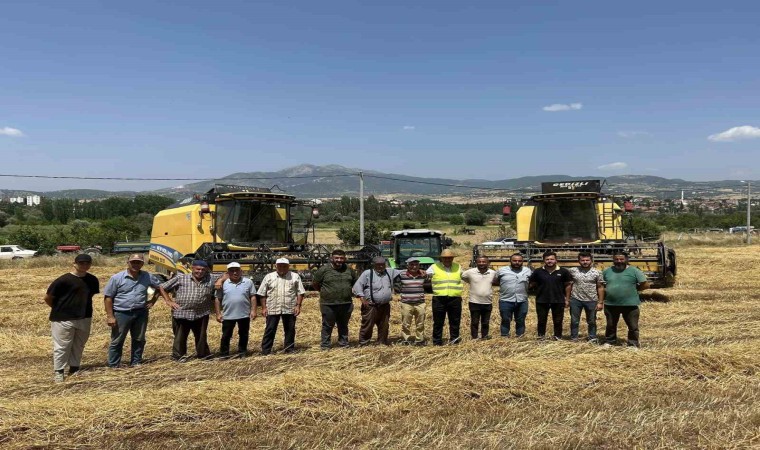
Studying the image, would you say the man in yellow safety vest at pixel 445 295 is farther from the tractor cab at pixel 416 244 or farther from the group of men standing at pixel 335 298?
the tractor cab at pixel 416 244

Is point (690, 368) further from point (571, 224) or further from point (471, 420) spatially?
point (571, 224)

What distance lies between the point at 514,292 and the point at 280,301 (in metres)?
3.04

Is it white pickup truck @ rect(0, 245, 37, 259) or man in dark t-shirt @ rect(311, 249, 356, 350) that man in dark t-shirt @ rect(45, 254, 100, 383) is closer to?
man in dark t-shirt @ rect(311, 249, 356, 350)

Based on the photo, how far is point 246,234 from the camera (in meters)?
12.6

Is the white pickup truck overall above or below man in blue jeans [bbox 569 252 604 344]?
below

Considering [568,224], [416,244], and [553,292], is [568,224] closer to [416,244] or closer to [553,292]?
[416,244]

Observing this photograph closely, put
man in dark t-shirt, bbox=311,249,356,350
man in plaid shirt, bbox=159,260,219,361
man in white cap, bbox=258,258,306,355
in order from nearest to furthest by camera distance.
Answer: man in plaid shirt, bbox=159,260,219,361, man in white cap, bbox=258,258,306,355, man in dark t-shirt, bbox=311,249,356,350

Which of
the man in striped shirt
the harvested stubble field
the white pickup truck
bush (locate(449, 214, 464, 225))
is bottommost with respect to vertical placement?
bush (locate(449, 214, 464, 225))

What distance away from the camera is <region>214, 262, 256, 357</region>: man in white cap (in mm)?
6605

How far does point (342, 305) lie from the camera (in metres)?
6.93

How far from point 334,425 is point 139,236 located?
142ft

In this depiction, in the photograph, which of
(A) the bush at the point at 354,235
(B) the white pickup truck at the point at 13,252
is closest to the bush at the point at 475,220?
(A) the bush at the point at 354,235

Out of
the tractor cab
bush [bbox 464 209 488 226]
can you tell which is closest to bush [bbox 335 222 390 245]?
the tractor cab

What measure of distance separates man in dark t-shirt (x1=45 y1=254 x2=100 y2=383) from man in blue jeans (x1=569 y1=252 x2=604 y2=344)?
589 cm
